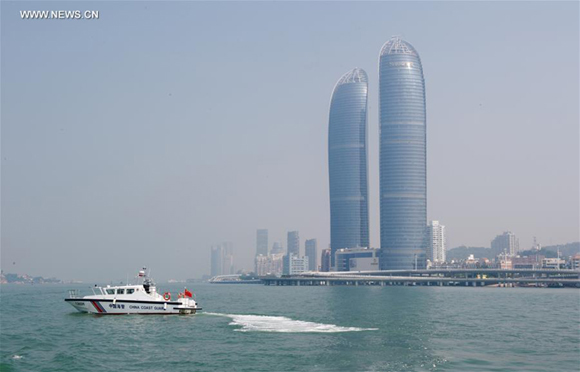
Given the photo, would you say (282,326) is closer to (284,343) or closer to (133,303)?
(284,343)

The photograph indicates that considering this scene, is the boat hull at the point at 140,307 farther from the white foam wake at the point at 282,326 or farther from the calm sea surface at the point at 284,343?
the white foam wake at the point at 282,326

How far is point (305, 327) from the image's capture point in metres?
68.1

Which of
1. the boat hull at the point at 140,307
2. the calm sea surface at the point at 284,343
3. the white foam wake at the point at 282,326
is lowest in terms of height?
the calm sea surface at the point at 284,343

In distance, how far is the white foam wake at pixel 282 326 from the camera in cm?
6538

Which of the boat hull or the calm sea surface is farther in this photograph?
the boat hull

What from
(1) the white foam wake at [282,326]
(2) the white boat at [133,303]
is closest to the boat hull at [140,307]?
(2) the white boat at [133,303]

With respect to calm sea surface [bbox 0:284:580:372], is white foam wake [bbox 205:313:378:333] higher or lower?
higher

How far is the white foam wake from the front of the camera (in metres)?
65.4

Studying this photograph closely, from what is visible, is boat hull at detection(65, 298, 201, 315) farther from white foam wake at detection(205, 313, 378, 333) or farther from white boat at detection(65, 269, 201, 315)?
white foam wake at detection(205, 313, 378, 333)

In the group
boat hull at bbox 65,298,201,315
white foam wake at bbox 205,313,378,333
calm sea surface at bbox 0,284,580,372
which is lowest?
calm sea surface at bbox 0,284,580,372

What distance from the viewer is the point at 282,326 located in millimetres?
69250

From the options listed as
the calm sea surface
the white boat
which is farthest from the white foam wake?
the white boat

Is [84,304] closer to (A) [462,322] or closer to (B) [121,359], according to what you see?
(B) [121,359]

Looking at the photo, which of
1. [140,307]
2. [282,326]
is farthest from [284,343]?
[140,307]
